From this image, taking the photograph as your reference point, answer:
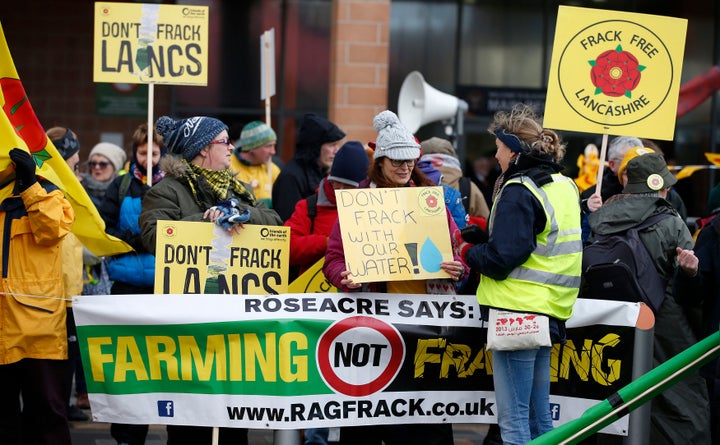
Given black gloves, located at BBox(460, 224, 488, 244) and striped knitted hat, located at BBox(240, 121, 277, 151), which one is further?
striped knitted hat, located at BBox(240, 121, 277, 151)

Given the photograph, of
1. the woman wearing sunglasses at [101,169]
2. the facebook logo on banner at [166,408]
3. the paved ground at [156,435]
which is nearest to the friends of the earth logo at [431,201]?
the facebook logo on banner at [166,408]

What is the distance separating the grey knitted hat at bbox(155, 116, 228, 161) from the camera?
592cm

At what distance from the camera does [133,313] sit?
5.77m

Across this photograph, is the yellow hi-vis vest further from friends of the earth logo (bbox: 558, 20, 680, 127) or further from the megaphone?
the megaphone

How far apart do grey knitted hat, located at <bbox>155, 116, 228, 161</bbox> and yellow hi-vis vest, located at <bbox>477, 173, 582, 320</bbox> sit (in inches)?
60.1

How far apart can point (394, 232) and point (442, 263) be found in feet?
0.96

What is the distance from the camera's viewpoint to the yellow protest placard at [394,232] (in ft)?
19.0

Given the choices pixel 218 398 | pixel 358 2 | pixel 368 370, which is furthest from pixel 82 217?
pixel 358 2

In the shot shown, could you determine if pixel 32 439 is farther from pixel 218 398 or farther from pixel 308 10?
pixel 308 10

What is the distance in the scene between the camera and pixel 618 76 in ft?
22.4

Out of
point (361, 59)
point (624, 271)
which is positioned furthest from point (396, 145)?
point (361, 59)

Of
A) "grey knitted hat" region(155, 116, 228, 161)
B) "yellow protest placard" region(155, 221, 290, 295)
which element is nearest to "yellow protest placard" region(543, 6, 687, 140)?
"yellow protest placard" region(155, 221, 290, 295)

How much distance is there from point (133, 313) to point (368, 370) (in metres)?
1.24

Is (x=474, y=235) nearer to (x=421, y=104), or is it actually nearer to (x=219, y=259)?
(x=219, y=259)
